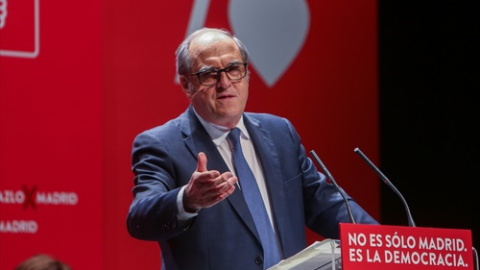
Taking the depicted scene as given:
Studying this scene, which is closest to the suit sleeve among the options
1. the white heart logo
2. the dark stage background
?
the white heart logo

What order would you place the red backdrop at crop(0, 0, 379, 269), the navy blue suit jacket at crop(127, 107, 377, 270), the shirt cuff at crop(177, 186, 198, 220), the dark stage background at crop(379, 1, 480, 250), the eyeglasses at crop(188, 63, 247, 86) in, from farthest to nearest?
the dark stage background at crop(379, 1, 480, 250), the red backdrop at crop(0, 0, 379, 269), the eyeglasses at crop(188, 63, 247, 86), the navy blue suit jacket at crop(127, 107, 377, 270), the shirt cuff at crop(177, 186, 198, 220)

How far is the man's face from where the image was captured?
9.99ft

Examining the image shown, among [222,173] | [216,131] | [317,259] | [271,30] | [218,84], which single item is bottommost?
[317,259]

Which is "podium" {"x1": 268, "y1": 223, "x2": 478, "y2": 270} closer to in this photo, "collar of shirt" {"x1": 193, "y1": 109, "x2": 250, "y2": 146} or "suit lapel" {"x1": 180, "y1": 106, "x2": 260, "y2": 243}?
"suit lapel" {"x1": 180, "y1": 106, "x2": 260, "y2": 243}

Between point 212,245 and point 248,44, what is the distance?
196cm

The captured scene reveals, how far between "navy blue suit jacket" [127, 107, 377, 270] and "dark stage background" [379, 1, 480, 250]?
2196 mm

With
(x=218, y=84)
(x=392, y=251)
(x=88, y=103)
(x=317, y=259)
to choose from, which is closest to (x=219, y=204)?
(x=218, y=84)

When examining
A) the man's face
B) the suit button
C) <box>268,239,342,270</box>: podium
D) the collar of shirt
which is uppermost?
the man's face

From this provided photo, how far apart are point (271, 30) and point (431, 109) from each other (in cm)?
119

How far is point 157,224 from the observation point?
275 centimetres

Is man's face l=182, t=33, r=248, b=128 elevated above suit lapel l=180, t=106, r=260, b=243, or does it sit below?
above

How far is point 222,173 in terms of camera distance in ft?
9.81

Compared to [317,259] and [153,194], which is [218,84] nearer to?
[153,194]

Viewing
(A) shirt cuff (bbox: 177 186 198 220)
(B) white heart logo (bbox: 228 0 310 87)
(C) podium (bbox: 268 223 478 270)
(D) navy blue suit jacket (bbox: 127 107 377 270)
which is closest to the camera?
(C) podium (bbox: 268 223 478 270)
